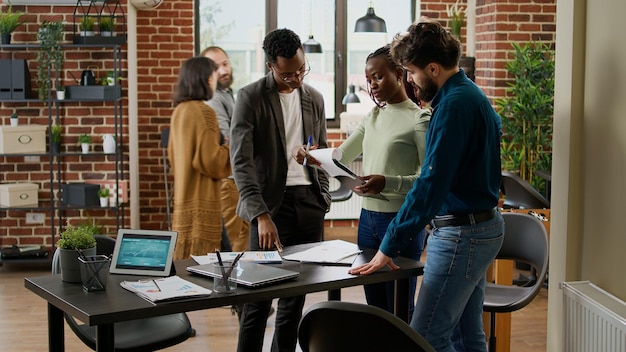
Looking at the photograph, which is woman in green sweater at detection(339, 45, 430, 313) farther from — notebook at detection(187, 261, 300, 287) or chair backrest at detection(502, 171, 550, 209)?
chair backrest at detection(502, 171, 550, 209)

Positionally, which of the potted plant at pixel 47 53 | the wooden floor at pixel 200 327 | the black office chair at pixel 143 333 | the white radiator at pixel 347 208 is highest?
the potted plant at pixel 47 53

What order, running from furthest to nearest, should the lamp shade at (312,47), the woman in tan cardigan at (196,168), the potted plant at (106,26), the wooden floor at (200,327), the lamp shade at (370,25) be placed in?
the lamp shade at (312,47)
the lamp shade at (370,25)
the potted plant at (106,26)
the wooden floor at (200,327)
the woman in tan cardigan at (196,168)

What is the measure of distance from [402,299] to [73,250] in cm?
127

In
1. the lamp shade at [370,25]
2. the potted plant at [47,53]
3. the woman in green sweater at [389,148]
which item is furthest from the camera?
the lamp shade at [370,25]

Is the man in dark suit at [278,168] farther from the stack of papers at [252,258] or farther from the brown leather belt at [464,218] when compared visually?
the brown leather belt at [464,218]

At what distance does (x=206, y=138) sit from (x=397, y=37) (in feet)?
6.56

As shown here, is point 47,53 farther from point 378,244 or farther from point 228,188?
point 378,244

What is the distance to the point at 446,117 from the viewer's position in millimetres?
2889

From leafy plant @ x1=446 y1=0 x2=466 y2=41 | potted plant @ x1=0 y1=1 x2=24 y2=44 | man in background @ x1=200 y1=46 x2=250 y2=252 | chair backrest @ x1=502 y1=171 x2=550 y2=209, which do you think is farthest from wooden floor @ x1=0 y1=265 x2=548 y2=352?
leafy plant @ x1=446 y1=0 x2=466 y2=41

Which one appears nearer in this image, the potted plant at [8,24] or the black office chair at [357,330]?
the black office chair at [357,330]

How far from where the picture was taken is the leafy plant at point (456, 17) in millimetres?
8258

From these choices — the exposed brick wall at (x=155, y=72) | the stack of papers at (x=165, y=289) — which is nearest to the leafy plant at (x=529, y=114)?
the exposed brick wall at (x=155, y=72)

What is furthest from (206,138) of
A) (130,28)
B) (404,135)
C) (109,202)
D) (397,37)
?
(130,28)

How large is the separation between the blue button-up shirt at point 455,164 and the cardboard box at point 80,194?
4.45 meters
